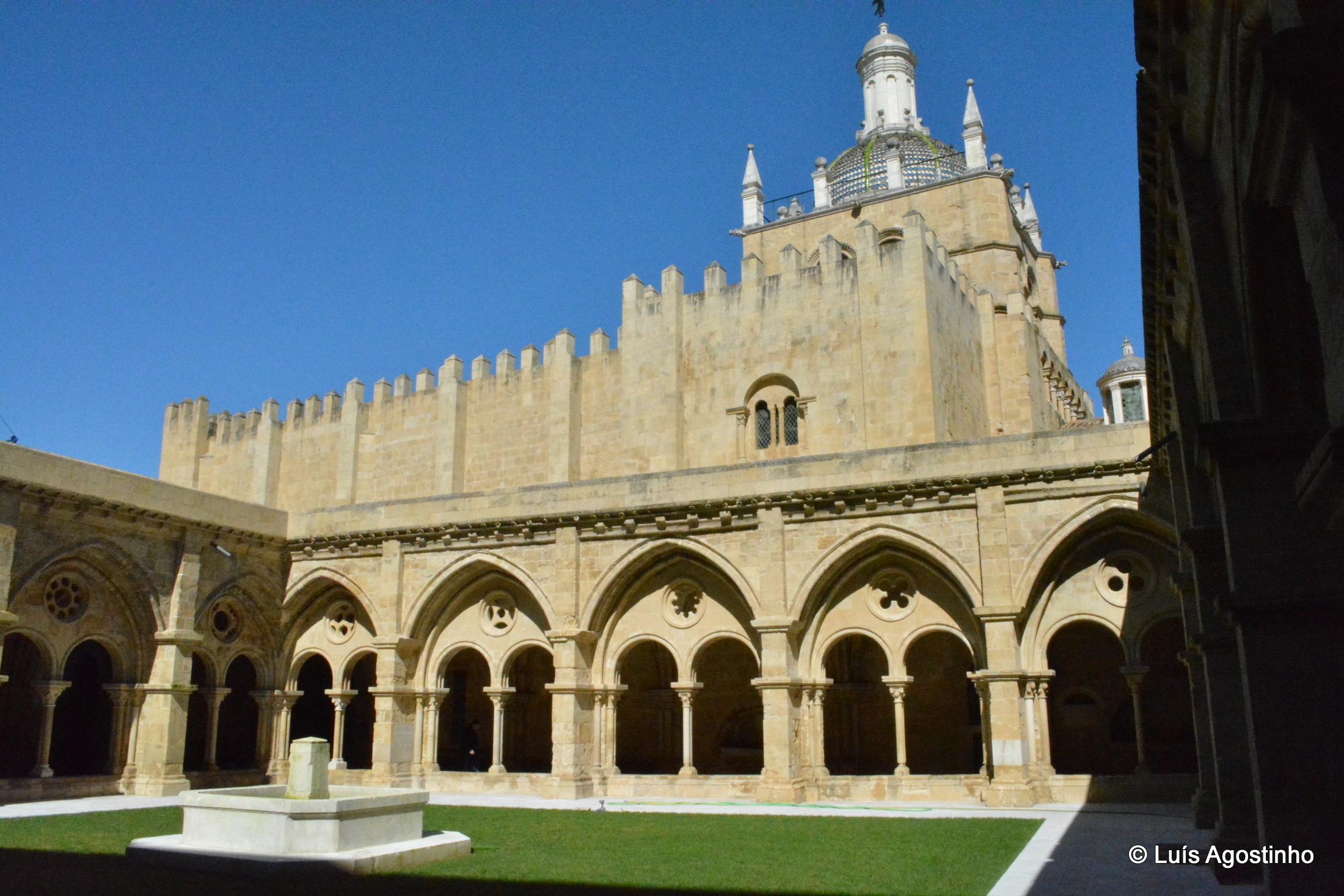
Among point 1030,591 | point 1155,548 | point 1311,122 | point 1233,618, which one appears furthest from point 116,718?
point 1311,122

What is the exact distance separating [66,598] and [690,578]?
10435 millimetres

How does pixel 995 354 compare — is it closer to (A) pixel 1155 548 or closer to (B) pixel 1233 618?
(A) pixel 1155 548

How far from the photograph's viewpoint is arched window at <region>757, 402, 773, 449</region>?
24250mm

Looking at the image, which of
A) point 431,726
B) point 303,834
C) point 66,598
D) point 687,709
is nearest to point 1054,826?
point 687,709

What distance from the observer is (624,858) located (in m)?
11.2

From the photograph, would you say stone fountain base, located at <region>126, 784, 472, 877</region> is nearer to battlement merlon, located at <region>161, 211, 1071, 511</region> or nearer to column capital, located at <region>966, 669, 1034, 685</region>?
column capital, located at <region>966, 669, 1034, 685</region>

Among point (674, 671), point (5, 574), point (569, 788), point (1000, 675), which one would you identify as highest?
point (5, 574)

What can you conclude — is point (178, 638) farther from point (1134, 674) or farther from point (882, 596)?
point (1134, 674)

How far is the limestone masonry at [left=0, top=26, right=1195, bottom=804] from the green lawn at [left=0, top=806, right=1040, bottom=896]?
358cm

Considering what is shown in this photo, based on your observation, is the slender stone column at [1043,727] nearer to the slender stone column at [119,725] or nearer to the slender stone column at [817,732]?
the slender stone column at [817,732]

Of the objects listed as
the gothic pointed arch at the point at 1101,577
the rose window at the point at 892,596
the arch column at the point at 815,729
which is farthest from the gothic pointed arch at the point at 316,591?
the gothic pointed arch at the point at 1101,577

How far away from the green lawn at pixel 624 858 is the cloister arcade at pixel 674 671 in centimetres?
363

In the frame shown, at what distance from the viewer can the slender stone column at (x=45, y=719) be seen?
18.2 metres

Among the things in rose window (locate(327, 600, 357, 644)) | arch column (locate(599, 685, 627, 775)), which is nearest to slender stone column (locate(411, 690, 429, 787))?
rose window (locate(327, 600, 357, 644))
